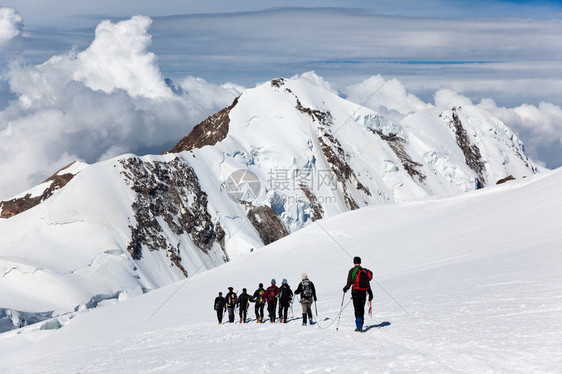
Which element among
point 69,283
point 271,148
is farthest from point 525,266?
point 271,148

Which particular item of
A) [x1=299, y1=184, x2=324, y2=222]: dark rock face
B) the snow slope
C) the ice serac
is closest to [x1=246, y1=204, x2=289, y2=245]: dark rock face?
the ice serac

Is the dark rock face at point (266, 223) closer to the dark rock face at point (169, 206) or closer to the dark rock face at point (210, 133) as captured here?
the dark rock face at point (169, 206)

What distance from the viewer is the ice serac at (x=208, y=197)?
85875mm

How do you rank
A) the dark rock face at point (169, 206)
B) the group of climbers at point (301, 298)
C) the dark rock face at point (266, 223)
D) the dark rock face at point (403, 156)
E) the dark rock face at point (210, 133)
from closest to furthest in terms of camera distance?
the group of climbers at point (301, 298)
the dark rock face at point (169, 206)
the dark rock face at point (266, 223)
the dark rock face at point (210, 133)
the dark rock face at point (403, 156)

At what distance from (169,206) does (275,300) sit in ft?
347

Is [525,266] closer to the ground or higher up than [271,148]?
closer to the ground

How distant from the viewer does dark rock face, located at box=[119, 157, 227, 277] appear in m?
114

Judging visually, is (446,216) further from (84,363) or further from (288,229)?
(288,229)

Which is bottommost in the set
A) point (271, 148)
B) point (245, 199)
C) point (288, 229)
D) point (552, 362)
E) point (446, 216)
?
point (552, 362)

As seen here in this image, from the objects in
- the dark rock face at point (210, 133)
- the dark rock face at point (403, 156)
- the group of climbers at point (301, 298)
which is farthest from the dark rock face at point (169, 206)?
the group of climbers at point (301, 298)

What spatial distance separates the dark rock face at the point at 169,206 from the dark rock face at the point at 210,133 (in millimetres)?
28664

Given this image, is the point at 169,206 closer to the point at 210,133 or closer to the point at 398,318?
the point at 210,133

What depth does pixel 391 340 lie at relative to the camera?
13.7 m

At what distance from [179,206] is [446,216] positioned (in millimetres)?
87625
